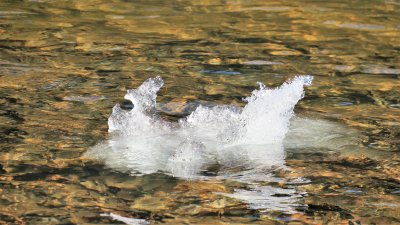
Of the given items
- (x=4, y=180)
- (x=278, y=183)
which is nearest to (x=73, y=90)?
(x=4, y=180)

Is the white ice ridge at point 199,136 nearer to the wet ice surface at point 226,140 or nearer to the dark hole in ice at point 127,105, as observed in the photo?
the wet ice surface at point 226,140

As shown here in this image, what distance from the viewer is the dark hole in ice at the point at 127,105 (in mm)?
5844

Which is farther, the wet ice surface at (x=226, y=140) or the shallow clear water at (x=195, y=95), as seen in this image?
the wet ice surface at (x=226, y=140)

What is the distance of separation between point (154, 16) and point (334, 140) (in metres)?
3.92

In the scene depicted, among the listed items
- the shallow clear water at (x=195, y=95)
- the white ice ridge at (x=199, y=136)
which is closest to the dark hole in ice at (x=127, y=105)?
the shallow clear water at (x=195, y=95)

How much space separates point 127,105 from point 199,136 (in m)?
0.82

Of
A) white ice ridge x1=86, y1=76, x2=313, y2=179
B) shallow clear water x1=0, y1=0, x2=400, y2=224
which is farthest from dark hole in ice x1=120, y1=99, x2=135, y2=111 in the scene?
white ice ridge x1=86, y1=76, x2=313, y2=179

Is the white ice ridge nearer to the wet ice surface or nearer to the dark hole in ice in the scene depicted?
the wet ice surface

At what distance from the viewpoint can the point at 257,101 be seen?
5527mm

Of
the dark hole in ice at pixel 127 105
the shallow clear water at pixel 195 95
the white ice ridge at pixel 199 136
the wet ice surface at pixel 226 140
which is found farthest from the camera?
the dark hole in ice at pixel 127 105

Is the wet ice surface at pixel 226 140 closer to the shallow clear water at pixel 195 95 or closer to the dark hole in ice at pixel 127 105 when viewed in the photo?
the shallow clear water at pixel 195 95

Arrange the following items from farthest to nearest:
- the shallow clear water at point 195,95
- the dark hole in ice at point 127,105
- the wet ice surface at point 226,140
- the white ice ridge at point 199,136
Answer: the dark hole in ice at point 127,105 < the white ice ridge at point 199,136 < the wet ice surface at point 226,140 < the shallow clear water at point 195,95

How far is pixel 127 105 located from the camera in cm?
590

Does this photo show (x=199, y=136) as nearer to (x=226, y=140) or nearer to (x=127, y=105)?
(x=226, y=140)
